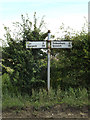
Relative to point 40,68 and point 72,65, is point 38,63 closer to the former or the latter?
point 40,68

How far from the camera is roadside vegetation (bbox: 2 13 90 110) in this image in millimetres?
5457

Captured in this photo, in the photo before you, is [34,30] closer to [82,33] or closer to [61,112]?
[82,33]

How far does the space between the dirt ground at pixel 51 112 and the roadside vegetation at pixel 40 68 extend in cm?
49

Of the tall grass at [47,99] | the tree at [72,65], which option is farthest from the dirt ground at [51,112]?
the tree at [72,65]

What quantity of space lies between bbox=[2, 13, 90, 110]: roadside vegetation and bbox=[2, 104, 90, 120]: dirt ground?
0.49 m

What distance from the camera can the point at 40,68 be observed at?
5.78 metres

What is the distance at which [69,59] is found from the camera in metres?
5.69

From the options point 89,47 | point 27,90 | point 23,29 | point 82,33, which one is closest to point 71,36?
point 82,33

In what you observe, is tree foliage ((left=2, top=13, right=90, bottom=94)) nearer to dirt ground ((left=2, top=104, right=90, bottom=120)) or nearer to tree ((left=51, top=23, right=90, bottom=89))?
tree ((left=51, top=23, right=90, bottom=89))

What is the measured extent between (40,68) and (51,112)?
1.68m

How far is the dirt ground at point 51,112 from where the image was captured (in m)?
4.46

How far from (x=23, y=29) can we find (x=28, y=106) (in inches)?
108

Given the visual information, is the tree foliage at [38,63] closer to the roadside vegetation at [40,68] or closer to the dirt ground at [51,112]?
the roadside vegetation at [40,68]

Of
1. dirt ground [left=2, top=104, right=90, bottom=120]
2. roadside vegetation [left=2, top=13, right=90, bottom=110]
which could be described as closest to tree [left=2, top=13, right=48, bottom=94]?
roadside vegetation [left=2, top=13, right=90, bottom=110]
